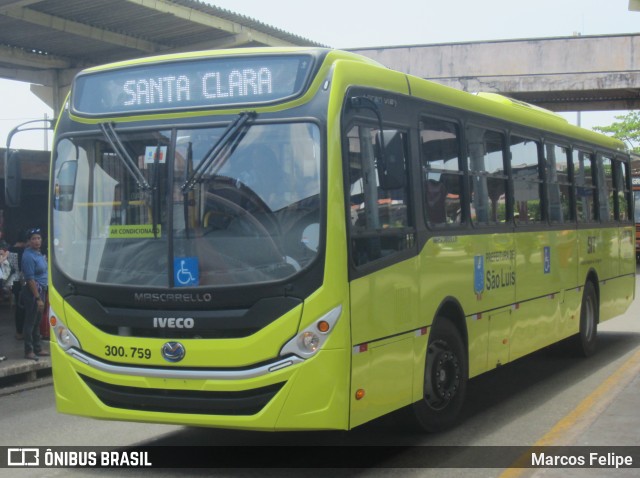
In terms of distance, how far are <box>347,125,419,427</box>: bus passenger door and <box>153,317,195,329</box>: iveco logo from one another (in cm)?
110

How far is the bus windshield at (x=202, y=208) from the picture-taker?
271 inches

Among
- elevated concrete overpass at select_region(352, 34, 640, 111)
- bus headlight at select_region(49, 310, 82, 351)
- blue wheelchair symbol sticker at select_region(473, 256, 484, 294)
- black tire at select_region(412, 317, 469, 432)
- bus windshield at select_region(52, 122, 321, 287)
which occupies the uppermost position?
elevated concrete overpass at select_region(352, 34, 640, 111)

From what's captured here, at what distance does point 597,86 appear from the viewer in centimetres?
3100

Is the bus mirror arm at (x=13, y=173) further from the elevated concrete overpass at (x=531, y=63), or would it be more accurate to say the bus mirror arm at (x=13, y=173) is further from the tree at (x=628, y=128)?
the tree at (x=628, y=128)

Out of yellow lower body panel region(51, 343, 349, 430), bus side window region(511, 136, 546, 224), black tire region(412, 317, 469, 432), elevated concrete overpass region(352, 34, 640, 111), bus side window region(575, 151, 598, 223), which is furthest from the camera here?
elevated concrete overpass region(352, 34, 640, 111)

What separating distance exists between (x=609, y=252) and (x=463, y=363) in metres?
6.32

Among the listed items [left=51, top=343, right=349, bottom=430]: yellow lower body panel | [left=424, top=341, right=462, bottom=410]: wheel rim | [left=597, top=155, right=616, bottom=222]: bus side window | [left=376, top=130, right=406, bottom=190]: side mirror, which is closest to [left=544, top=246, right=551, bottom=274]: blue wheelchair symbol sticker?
[left=597, top=155, right=616, bottom=222]: bus side window

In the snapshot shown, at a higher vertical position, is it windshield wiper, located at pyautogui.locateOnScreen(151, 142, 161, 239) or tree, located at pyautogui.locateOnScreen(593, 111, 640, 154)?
tree, located at pyautogui.locateOnScreen(593, 111, 640, 154)

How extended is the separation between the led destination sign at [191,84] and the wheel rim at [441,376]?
8.44 feet

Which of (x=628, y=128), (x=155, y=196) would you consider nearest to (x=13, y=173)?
(x=155, y=196)

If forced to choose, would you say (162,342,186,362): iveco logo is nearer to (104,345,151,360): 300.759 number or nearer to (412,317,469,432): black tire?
(104,345,151,360): 300.759 number

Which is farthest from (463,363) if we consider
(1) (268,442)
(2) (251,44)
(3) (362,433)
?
(2) (251,44)

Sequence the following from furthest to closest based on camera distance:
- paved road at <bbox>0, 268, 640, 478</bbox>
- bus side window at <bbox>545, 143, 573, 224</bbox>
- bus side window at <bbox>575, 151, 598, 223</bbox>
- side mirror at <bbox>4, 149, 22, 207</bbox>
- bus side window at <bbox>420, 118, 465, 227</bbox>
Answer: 1. bus side window at <bbox>575, 151, 598, 223</bbox>
2. bus side window at <bbox>545, 143, 573, 224</bbox>
3. bus side window at <bbox>420, 118, 465, 227</bbox>
4. side mirror at <bbox>4, 149, 22, 207</bbox>
5. paved road at <bbox>0, 268, 640, 478</bbox>

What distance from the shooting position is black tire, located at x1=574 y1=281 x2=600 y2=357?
1306 centimetres
